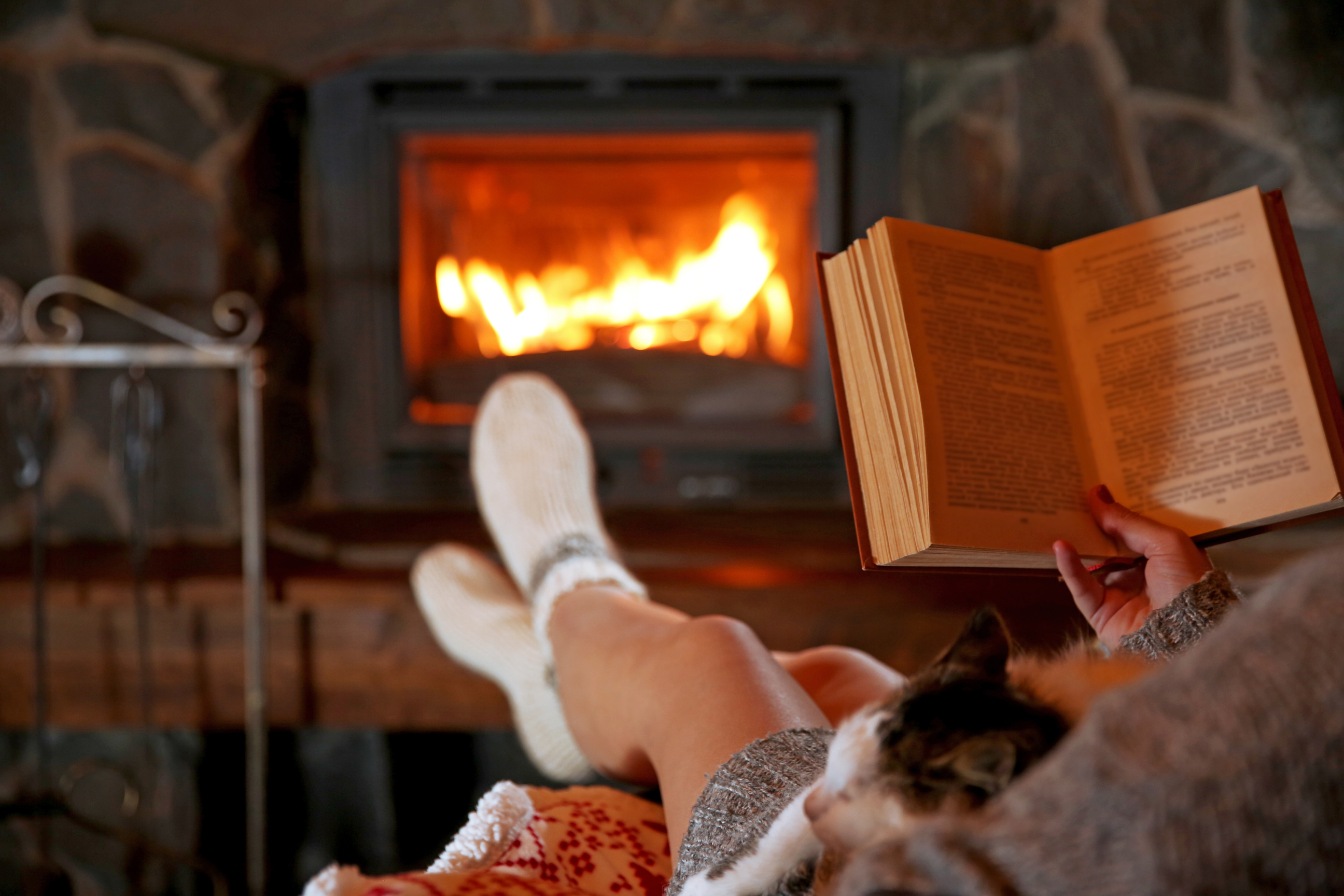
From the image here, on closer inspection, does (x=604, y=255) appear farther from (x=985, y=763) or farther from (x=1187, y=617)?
(x=985, y=763)

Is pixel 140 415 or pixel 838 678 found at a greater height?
pixel 140 415

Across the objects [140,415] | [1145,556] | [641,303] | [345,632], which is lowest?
[345,632]

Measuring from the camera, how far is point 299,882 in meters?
1.07

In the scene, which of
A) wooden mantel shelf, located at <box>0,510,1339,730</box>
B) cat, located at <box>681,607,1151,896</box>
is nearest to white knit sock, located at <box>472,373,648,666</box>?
wooden mantel shelf, located at <box>0,510,1339,730</box>

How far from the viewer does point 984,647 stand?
0.27 metres

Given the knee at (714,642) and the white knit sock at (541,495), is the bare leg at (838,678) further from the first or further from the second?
the white knit sock at (541,495)

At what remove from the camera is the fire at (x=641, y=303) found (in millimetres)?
1330

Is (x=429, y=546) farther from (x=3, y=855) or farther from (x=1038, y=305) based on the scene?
(x=1038, y=305)

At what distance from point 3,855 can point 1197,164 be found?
175 cm

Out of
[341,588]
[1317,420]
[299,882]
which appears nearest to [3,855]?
[299,882]

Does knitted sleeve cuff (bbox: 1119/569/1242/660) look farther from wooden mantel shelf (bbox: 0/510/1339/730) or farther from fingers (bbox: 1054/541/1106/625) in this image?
wooden mantel shelf (bbox: 0/510/1339/730)

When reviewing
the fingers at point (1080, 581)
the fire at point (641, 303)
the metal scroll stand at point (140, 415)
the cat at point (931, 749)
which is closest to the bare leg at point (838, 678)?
the fingers at point (1080, 581)

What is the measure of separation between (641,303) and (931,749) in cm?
116

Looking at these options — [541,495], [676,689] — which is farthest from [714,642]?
[541,495]
